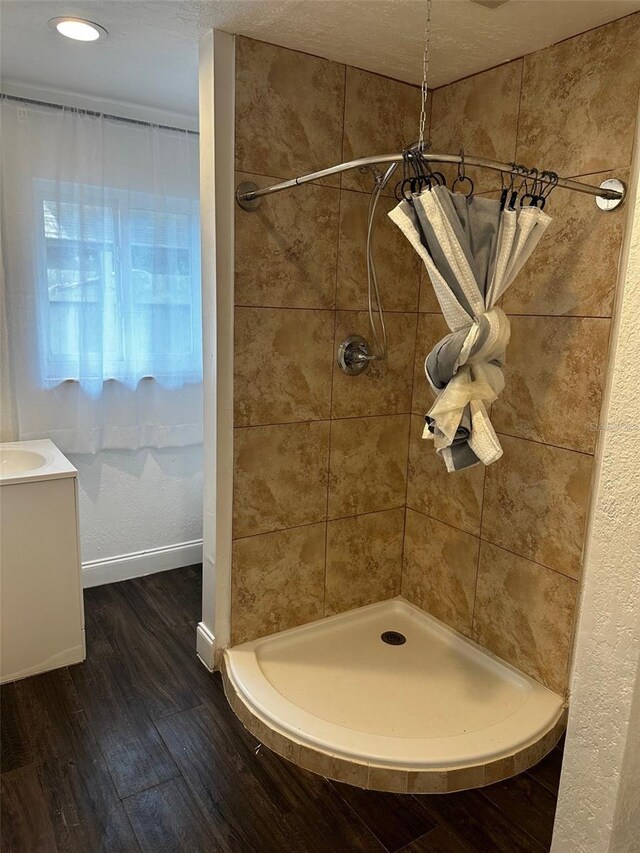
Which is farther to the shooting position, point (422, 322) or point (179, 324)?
point (179, 324)

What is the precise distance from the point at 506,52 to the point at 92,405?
2.20m

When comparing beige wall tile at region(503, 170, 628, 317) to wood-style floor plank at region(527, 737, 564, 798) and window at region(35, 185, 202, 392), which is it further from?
window at region(35, 185, 202, 392)

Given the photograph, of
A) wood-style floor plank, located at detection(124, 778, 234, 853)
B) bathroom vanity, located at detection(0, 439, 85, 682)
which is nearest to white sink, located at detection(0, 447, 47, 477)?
bathroom vanity, located at detection(0, 439, 85, 682)

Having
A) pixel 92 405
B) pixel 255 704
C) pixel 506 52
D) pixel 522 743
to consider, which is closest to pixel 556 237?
pixel 506 52

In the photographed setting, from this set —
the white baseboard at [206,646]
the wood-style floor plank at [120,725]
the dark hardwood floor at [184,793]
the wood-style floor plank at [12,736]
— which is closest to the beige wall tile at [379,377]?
the white baseboard at [206,646]

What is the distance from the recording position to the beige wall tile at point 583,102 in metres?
1.78

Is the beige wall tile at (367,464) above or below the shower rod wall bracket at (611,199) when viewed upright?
below

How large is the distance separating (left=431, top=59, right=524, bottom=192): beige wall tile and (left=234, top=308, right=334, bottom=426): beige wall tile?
2.66 feet

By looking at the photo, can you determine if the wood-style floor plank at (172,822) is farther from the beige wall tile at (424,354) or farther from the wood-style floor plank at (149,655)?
the beige wall tile at (424,354)

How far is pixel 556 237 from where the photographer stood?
200 cm

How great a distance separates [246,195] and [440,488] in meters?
1.37

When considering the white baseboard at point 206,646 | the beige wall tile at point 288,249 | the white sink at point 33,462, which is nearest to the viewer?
the beige wall tile at point 288,249

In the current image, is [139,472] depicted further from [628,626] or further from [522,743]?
[628,626]

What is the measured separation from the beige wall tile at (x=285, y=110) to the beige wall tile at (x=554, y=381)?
36.9 inches
